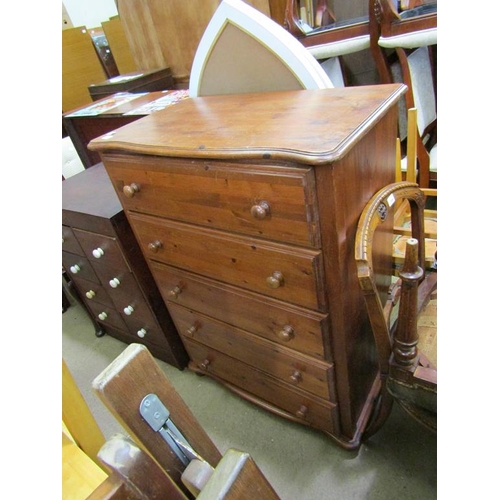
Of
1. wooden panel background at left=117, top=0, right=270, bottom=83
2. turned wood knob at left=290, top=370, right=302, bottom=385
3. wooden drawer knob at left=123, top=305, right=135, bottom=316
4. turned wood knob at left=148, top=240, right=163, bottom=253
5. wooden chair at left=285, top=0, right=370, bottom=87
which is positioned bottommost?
turned wood knob at left=290, top=370, right=302, bottom=385

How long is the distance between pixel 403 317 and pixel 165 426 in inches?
21.7

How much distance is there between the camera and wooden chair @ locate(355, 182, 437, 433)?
69 cm

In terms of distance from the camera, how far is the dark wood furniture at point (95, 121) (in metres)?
1.57

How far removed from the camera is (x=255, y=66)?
41.1 inches

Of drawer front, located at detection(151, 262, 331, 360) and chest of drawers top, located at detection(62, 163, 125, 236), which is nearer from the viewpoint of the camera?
drawer front, located at detection(151, 262, 331, 360)

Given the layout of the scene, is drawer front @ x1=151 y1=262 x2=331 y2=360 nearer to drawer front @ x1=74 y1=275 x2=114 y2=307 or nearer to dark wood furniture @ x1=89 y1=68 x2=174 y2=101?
drawer front @ x1=74 y1=275 x2=114 y2=307

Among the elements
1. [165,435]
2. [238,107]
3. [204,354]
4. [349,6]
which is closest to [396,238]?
[238,107]

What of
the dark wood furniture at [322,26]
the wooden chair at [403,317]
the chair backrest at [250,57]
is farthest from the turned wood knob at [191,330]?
the dark wood furniture at [322,26]

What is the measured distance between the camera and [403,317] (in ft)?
2.46

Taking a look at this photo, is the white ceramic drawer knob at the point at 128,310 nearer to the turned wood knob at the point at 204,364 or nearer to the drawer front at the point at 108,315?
the drawer front at the point at 108,315

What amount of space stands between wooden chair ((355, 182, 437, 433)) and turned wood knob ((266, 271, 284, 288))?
20 centimetres

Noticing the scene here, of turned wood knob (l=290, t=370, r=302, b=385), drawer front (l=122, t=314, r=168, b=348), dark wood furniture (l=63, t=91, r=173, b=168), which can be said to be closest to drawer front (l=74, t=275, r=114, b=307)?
drawer front (l=122, t=314, r=168, b=348)

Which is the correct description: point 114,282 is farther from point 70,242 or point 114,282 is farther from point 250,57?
point 250,57
